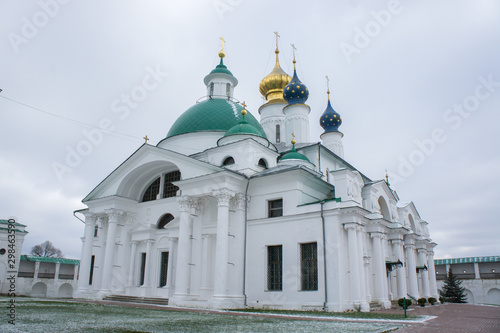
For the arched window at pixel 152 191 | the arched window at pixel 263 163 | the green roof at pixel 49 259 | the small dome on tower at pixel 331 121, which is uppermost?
the small dome on tower at pixel 331 121

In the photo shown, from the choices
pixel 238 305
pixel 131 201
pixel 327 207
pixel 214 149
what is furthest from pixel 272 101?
pixel 238 305

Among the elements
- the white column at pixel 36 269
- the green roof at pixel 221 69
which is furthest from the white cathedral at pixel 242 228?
the white column at pixel 36 269

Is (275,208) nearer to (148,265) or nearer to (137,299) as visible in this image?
(148,265)

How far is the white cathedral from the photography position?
51.6ft

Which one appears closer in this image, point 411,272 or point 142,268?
point 142,268

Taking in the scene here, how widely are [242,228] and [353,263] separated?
5.07 meters

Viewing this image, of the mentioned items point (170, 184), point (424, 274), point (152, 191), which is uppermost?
point (170, 184)

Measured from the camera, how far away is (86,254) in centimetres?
2227

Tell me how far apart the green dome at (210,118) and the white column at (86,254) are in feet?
22.5

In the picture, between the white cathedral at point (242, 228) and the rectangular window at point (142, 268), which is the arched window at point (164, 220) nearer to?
the white cathedral at point (242, 228)

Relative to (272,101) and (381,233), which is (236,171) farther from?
(272,101)

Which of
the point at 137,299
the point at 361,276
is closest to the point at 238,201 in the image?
the point at 361,276

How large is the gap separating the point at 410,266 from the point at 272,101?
15.3m

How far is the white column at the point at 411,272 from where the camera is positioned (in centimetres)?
2167
